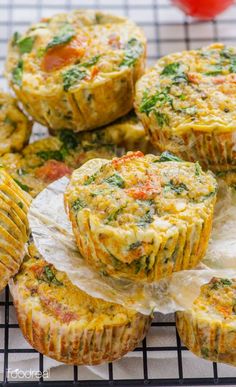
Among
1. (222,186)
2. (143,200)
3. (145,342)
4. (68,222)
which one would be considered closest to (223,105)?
(222,186)

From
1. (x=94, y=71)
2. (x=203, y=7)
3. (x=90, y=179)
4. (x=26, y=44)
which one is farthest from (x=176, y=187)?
(x=203, y=7)

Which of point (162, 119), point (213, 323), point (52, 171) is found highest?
point (162, 119)

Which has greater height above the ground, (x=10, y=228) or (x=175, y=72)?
(x=175, y=72)

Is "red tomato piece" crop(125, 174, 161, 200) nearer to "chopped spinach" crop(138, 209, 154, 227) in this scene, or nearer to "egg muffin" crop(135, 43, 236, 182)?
"chopped spinach" crop(138, 209, 154, 227)

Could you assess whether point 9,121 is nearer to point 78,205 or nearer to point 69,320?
point 78,205

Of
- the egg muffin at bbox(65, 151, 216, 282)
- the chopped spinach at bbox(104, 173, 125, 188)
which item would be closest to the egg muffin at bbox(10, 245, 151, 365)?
the egg muffin at bbox(65, 151, 216, 282)

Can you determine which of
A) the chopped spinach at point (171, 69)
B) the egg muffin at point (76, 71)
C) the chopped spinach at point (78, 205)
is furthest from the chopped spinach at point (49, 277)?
the chopped spinach at point (171, 69)

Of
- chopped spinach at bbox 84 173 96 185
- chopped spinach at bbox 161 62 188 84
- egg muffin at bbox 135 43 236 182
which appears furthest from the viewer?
chopped spinach at bbox 161 62 188 84
